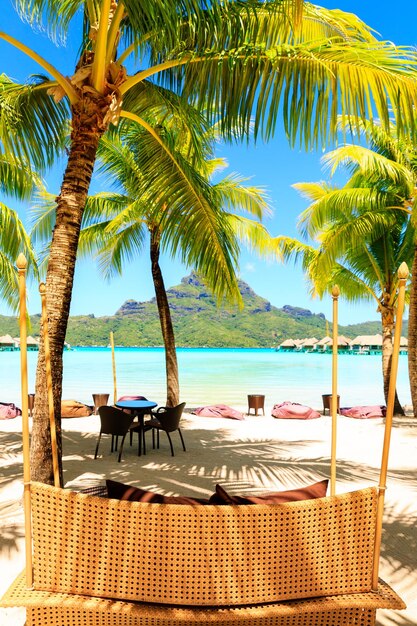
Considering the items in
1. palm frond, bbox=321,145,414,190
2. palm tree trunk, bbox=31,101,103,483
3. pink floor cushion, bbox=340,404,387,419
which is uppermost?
palm frond, bbox=321,145,414,190

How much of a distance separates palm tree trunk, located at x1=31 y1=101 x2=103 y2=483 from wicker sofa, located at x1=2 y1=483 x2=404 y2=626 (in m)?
2.51

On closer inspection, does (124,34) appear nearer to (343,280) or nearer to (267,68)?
(267,68)

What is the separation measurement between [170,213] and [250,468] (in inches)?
144

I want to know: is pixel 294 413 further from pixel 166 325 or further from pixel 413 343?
pixel 166 325

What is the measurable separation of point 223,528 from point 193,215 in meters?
5.26

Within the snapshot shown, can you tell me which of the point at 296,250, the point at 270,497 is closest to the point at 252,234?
the point at 296,250

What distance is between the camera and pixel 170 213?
22.8 feet

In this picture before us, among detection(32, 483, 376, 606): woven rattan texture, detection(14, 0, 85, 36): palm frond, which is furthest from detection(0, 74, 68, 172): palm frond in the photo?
Result: detection(32, 483, 376, 606): woven rattan texture

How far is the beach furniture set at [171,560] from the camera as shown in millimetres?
2021

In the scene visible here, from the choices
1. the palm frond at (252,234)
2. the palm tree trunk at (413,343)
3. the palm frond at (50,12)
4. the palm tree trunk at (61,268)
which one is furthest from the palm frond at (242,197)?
the palm tree trunk at (61,268)

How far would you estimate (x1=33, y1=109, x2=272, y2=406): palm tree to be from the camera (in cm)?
664

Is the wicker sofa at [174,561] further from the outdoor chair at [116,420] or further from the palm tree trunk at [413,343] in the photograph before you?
the palm tree trunk at [413,343]

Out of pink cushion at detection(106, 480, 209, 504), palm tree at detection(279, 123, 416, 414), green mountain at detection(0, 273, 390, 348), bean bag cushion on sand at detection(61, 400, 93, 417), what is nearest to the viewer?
pink cushion at detection(106, 480, 209, 504)

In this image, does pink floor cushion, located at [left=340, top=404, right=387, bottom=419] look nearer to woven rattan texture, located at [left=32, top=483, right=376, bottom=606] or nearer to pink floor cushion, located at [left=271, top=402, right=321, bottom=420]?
pink floor cushion, located at [left=271, top=402, right=321, bottom=420]
